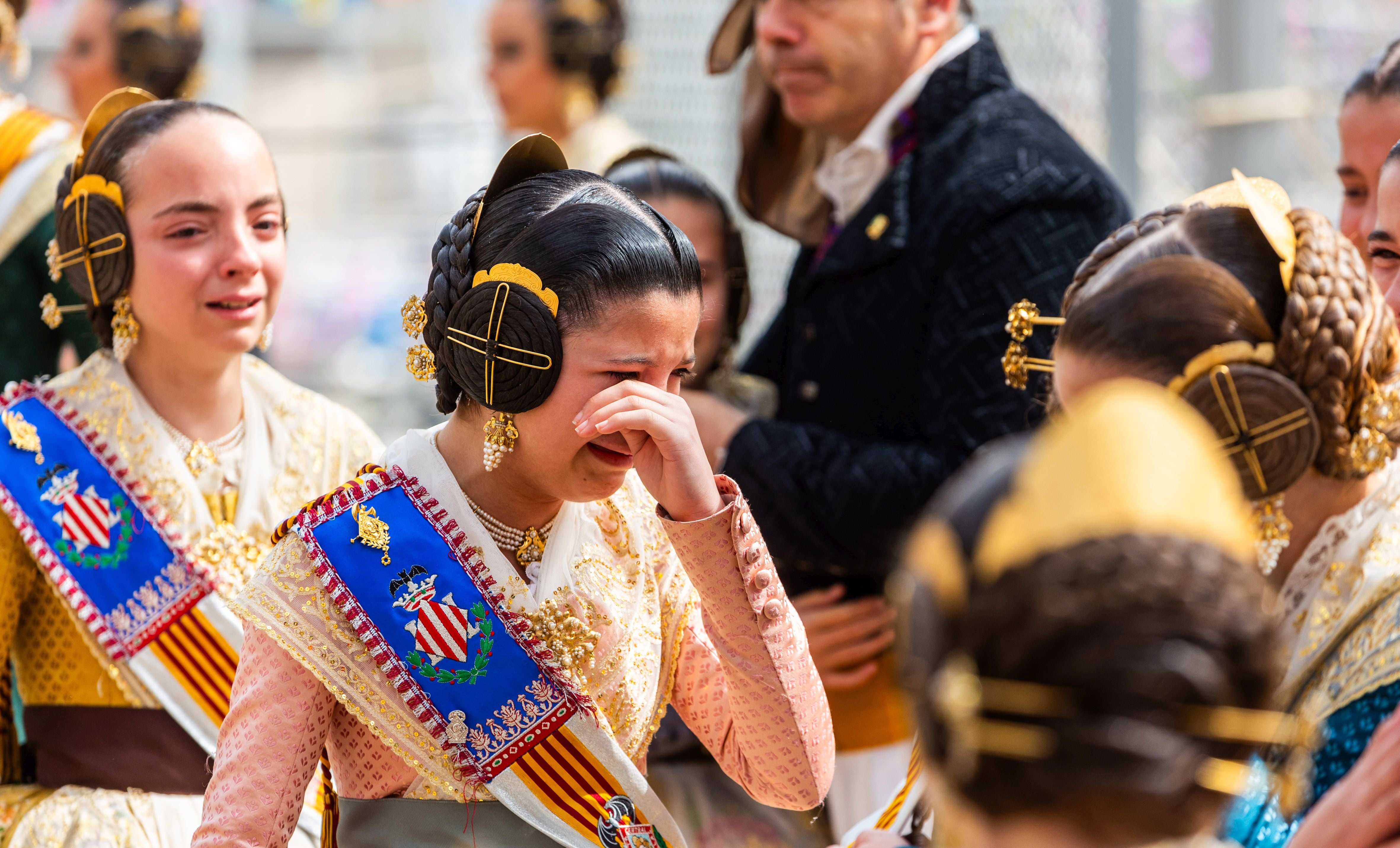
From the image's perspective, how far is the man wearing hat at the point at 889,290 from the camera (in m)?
2.87

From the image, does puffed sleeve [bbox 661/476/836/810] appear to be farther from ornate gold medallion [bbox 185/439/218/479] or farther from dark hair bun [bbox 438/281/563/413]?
ornate gold medallion [bbox 185/439/218/479]

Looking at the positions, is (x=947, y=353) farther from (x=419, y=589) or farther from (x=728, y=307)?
(x=419, y=589)

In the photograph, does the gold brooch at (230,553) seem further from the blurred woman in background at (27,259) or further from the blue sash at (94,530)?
the blurred woman in background at (27,259)

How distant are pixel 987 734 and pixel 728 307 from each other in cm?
248

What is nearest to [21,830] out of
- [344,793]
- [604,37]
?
[344,793]

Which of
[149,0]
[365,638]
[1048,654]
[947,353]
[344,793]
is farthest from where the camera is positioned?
[149,0]

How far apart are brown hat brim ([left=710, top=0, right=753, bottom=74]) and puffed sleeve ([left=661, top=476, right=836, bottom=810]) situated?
6.52ft

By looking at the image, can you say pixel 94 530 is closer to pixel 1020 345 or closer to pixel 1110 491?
pixel 1020 345

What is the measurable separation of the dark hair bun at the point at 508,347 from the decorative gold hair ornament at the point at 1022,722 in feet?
2.96

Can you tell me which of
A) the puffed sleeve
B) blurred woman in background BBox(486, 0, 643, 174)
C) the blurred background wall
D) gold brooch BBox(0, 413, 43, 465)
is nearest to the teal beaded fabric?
the puffed sleeve

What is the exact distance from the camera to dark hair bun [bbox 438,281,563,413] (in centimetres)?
187

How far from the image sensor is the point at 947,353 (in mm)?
2873

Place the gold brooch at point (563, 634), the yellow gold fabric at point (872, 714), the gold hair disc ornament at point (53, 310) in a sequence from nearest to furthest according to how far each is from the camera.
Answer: the gold brooch at point (563, 634) → the gold hair disc ornament at point (53, 310) → the yellow gold fabric at point (872, 714)

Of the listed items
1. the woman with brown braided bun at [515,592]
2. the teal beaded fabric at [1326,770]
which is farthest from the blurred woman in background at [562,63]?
the teal beaded fabric at [1326,770]
